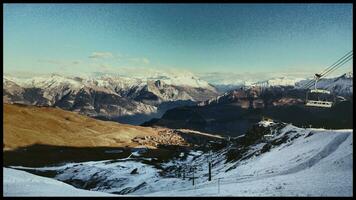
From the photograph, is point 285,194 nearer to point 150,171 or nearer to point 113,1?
point 113,1

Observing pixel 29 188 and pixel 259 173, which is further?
pixel 259 173

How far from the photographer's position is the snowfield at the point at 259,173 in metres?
41.7

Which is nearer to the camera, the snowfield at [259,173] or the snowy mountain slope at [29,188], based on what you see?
the snowy mountain slope at [29,188]

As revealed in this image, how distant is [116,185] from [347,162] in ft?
262

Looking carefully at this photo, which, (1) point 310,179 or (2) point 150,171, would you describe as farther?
(2) point 150,171

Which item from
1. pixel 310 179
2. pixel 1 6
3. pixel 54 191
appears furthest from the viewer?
pixel 310 179

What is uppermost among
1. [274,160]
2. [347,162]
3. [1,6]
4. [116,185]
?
[1,6]

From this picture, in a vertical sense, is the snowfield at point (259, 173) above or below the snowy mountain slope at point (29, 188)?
below

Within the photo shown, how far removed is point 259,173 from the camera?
73000 millimetres

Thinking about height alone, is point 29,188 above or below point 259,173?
above

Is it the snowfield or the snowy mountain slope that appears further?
the snowfield

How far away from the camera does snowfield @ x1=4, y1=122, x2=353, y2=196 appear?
137 ft

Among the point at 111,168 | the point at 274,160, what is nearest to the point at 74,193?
the point at 274,160

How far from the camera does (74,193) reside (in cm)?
3969
